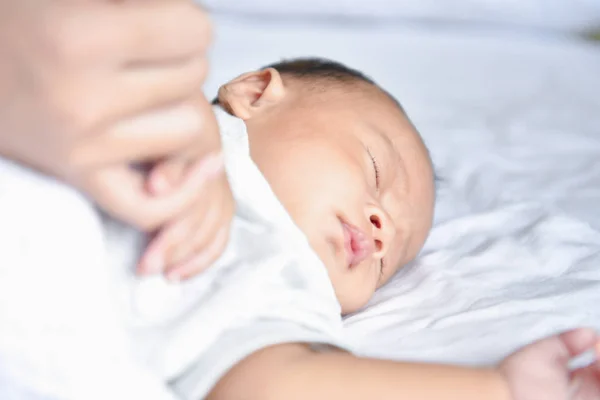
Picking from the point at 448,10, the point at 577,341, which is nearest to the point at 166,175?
the point at 577,341

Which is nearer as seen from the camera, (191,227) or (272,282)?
(191,227)

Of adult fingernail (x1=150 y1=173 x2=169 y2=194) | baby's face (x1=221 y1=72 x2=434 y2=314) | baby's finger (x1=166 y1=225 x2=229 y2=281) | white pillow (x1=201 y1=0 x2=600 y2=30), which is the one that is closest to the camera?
adult fingernail (x1=150 y1=173 x2=169 y2=194)

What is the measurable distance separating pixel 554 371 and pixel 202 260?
1.21ft

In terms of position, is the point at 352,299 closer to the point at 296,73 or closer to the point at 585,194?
the point at 296,73

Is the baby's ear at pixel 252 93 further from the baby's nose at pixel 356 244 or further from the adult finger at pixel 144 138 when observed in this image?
the adult finger at pixel 144 138

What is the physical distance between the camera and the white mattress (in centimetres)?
90

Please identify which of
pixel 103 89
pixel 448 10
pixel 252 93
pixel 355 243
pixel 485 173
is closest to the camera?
pixel 103 89

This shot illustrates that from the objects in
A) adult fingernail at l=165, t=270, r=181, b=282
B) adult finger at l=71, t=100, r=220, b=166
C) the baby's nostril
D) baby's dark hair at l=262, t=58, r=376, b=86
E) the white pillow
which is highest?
adult finger at l=71, t=100, r=220, b=166

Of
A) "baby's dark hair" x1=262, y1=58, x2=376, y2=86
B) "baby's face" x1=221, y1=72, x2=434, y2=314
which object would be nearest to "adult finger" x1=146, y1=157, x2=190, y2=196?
"baby's face" x1=221, y1=72, x2=434, y2=314

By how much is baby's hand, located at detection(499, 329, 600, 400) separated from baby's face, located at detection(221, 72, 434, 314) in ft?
0.77

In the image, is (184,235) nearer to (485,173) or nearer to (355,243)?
(355,243)

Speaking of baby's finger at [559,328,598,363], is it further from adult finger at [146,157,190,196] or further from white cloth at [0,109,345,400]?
adult finger at [146,157,190,196]

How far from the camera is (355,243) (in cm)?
89

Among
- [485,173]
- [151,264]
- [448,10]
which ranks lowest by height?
[485,173]
